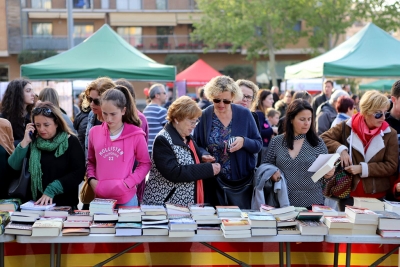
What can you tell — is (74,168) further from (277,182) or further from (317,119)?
(317,119)

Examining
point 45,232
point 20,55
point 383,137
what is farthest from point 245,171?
point 20,55

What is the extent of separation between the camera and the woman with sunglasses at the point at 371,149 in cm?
494

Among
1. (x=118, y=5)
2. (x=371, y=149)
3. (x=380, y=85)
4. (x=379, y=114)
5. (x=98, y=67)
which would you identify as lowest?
(x=380, y=85)

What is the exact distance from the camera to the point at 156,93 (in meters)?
8.89

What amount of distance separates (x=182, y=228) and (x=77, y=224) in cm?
69

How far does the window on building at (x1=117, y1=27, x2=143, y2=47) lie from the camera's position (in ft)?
143

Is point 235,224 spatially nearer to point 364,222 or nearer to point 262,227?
point 262,227

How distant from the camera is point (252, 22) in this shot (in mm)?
35031

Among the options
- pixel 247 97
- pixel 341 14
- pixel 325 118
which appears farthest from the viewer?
pixel 341 14

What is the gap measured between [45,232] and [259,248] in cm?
167

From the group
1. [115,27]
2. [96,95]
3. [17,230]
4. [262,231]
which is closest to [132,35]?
[115,27]

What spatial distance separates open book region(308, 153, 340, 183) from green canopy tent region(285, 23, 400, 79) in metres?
6.20

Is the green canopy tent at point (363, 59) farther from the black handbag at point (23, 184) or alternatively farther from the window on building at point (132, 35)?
the window on building at point (132, 35)

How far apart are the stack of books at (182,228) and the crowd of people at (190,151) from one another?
2.11 ft
